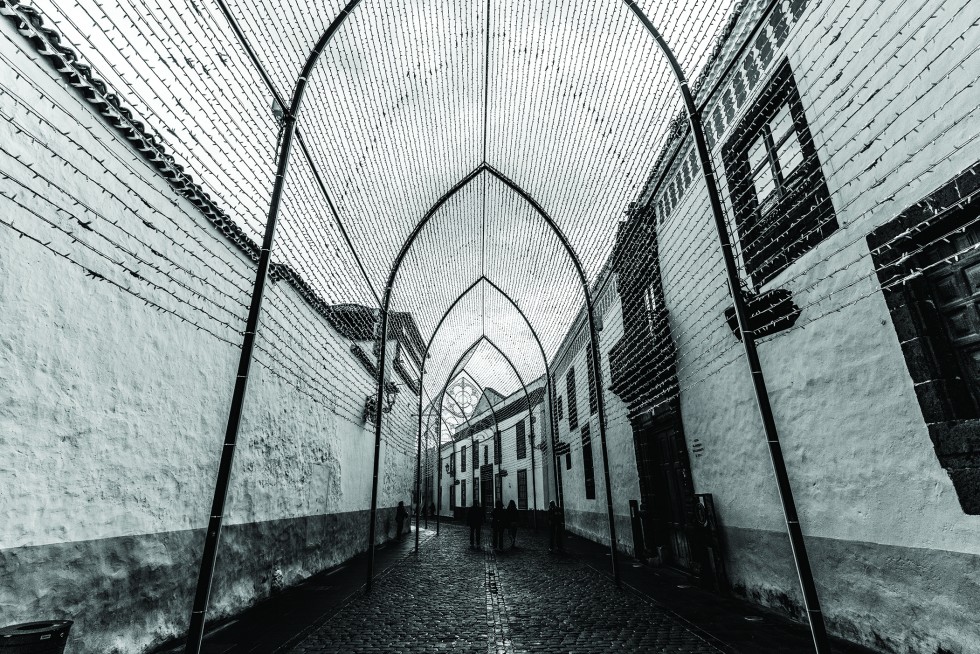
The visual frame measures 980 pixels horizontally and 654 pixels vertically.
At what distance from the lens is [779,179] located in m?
4.79

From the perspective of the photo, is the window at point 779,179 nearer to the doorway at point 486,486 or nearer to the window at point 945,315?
the window at point 945,315

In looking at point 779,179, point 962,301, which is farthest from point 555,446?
point 962,301

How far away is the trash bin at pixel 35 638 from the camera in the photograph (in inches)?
87.3

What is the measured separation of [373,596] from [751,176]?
22.6 ft

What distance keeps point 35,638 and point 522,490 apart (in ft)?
72.5

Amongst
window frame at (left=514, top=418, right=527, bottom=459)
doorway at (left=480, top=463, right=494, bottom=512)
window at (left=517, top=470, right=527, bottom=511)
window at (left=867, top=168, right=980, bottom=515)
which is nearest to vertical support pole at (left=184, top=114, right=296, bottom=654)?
window at (left=867, top=168, right=980, bottom=515)

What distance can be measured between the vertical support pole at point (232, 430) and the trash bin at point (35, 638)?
1.88 ft

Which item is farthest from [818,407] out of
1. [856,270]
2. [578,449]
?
[578,449]

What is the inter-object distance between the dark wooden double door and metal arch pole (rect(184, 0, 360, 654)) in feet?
20.2

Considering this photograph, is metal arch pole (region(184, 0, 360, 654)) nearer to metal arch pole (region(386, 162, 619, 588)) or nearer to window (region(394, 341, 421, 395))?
metal arch pole (region(386, 162, 619, 588))

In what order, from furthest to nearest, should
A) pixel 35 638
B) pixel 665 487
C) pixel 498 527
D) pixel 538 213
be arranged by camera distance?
pixel 498 527 → pixel 538 213 → pixel 665 487 → pixel 35 638

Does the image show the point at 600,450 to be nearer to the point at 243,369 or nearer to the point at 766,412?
the point at 766,412

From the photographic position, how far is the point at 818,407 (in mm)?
4375

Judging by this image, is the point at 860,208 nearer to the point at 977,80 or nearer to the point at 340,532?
the point at 977,80
